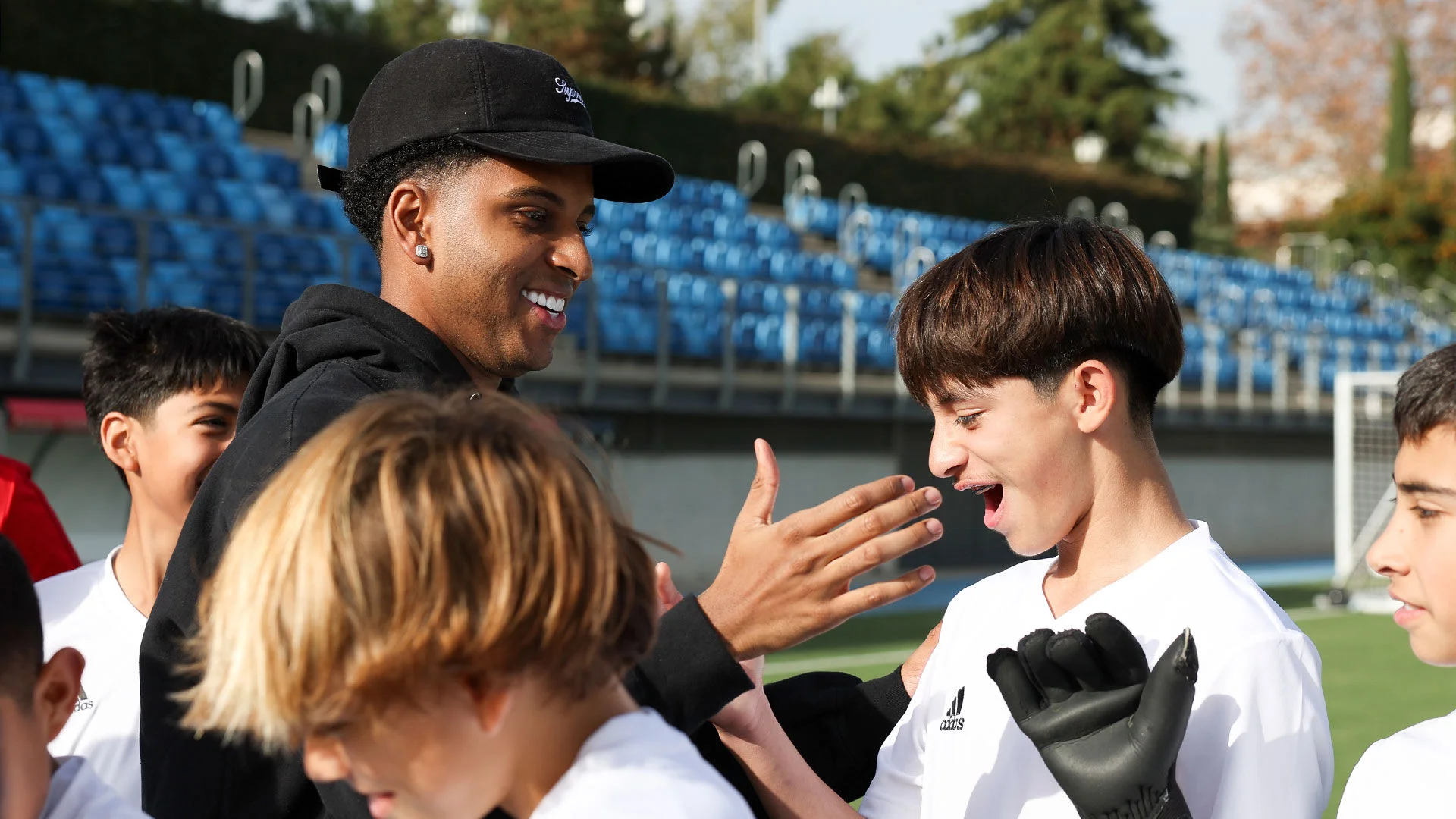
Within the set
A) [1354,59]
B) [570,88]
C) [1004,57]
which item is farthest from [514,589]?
[1354,59]

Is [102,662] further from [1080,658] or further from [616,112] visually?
[616,112]

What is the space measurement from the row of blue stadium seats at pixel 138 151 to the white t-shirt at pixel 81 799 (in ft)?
40.1

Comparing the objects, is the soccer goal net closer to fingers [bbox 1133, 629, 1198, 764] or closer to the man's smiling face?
the man's smiling face

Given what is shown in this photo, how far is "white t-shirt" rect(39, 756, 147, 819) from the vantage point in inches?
56.0

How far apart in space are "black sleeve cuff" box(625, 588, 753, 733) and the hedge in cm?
867

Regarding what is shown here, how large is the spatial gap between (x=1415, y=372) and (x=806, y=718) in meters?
1.18

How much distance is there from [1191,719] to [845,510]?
54cm

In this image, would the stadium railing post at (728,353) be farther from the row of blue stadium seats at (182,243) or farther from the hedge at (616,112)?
the row of blue stadium seats at (182,243)

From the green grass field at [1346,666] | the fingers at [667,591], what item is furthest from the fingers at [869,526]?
the green grass field at [1346,666]

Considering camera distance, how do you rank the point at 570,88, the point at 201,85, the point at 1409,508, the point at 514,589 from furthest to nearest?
1. the point at 201,85
2. the point at 570,88
3. the point at 1409,508
4. the point at 514,589

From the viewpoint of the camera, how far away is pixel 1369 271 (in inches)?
1072

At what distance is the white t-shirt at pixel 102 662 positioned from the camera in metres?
2.42

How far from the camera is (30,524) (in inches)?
124

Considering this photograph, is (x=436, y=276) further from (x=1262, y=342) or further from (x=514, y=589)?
(x=1262, y=342)
